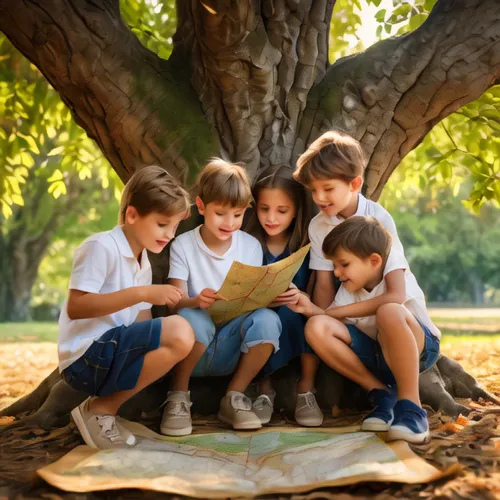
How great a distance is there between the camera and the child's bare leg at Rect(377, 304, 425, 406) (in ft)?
10.9

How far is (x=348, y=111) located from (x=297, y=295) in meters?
1.38

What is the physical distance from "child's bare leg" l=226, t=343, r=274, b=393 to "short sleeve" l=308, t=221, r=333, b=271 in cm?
55

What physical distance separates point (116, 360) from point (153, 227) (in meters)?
0.68

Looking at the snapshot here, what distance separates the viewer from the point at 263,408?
3.76 metres

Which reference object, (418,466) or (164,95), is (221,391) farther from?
(164,95)

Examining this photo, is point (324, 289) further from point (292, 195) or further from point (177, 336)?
point (177, 336)

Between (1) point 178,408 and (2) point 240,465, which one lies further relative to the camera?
(1) point 178,408

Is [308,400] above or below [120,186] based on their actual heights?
below

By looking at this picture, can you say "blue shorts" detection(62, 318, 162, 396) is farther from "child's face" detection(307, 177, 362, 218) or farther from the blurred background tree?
the blurred background tree

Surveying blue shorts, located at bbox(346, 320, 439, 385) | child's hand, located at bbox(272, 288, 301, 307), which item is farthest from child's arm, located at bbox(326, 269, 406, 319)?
child's hand, located at bbox(272, 288, 301, 307)

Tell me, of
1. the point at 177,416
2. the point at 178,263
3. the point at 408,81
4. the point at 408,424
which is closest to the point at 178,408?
the point at 177,416

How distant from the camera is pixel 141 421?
3.79m

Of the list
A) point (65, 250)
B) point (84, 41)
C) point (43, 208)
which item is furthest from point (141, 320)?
point (65, 250)

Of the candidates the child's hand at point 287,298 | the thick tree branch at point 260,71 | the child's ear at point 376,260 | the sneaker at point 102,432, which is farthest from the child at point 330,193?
the sneaker at point 102,432
